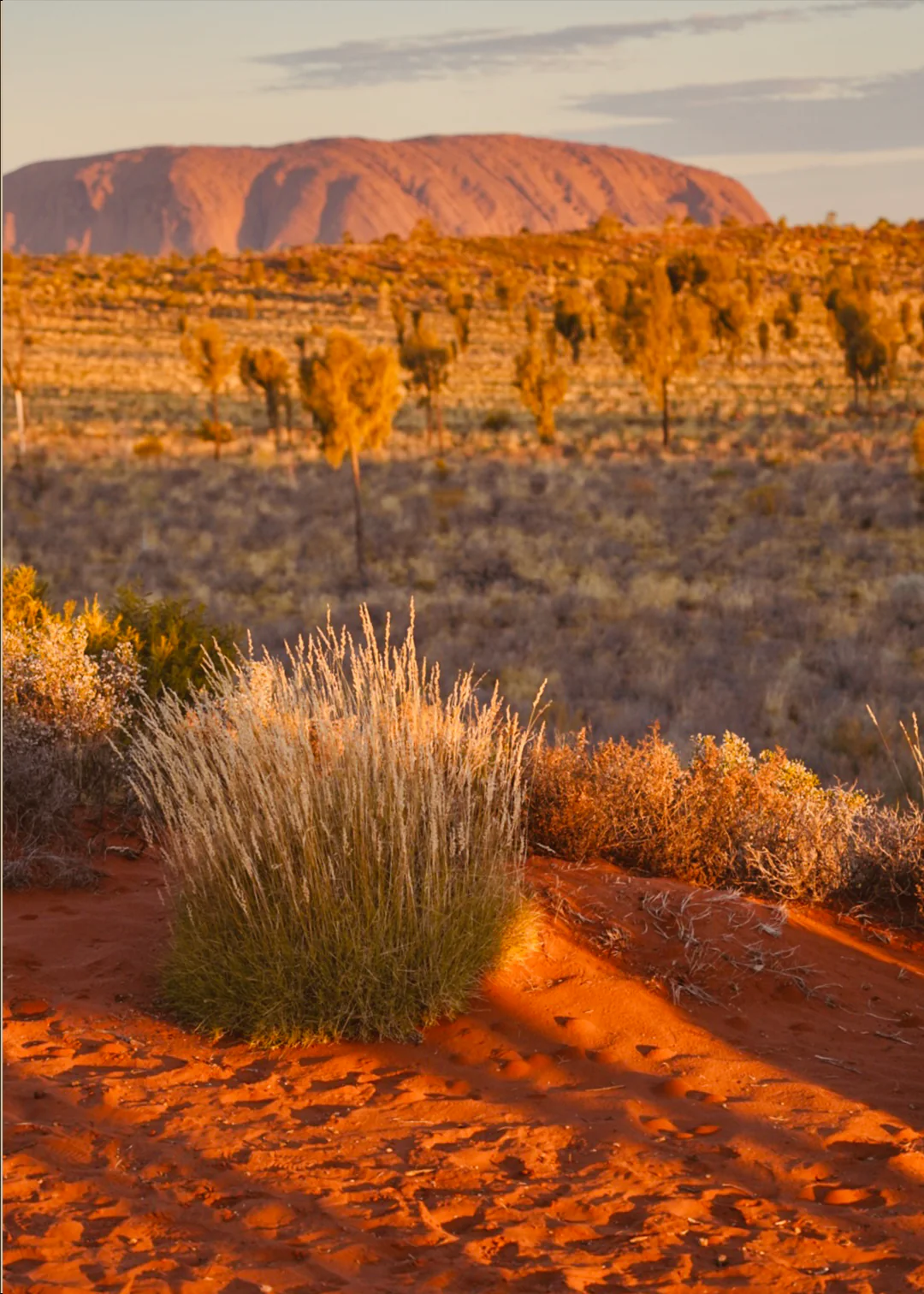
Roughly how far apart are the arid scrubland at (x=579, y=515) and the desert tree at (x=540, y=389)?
0.59 meters

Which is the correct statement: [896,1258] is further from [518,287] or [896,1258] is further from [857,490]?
[518,287]

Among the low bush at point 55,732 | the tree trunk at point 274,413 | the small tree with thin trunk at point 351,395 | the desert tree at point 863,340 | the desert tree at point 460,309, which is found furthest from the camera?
the desert tree at point 460,309

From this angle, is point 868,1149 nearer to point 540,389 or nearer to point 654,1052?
point 654,1052

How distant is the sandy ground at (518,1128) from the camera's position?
3441 mm

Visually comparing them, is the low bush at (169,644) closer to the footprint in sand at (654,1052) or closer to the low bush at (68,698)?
the low bush at (68,698)

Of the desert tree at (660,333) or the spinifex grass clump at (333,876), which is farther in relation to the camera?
the desert tree at (660,333)

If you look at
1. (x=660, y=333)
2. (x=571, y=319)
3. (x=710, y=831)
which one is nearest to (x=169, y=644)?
(x=710, y=831)

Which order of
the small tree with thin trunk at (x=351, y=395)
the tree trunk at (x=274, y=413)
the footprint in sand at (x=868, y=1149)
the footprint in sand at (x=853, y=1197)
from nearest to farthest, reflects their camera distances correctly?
1. the footprint in sand at (x=853, y=1197)
2. the footprint in sand at (x=868, y=1149)
3. the small tree with thin trunk at (x=351, y=395)
4. the tree trunk at (x=274, y=413)

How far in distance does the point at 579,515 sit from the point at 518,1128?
2430 cm

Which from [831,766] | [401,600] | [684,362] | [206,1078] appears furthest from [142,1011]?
[684,362]

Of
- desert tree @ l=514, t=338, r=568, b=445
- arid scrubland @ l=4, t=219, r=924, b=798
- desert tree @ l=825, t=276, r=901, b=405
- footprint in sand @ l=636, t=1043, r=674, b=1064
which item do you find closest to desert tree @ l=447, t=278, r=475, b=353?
arid scrubland @ l=4, t=219, r=924, b=798

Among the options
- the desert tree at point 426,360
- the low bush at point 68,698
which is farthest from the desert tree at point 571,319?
the low bush at point 68,698

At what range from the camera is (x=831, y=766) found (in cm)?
1355

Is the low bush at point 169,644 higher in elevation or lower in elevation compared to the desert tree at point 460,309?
lower
